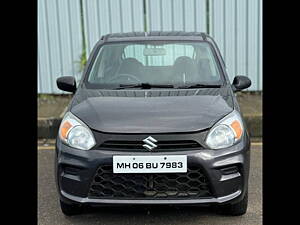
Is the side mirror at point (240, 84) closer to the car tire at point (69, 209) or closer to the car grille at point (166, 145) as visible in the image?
the car grille at point (166, 145)

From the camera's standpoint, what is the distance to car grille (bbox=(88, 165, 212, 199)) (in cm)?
306

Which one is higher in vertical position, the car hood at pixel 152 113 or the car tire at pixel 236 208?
the car hood at pixel 152 113

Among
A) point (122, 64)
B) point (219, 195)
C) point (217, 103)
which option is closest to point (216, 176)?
point (219, 195)

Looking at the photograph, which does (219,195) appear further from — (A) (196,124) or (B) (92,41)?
(B) (92,41)

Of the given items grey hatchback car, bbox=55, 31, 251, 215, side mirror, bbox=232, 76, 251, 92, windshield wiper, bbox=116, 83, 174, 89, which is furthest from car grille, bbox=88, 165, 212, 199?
side mirror, bbox=232, 76, 251, 92

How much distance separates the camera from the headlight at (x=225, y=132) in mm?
3099

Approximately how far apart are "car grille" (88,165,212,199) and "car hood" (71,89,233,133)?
1.12 feet

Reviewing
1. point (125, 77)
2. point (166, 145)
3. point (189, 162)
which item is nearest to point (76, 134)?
point (166, 145)

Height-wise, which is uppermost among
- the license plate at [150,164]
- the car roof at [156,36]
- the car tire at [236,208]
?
the car roof at [156,36]

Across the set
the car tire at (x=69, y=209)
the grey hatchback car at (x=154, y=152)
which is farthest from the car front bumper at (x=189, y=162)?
the car tire at (x=69, y=209)

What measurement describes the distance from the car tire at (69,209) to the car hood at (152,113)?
819mm

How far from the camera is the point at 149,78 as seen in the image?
4.00 metres

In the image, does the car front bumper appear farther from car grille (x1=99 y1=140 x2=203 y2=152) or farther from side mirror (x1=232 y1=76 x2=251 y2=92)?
side mirror (x1=232 y1=76 x2=251 y2=92)

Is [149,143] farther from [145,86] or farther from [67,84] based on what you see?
[67,84]
